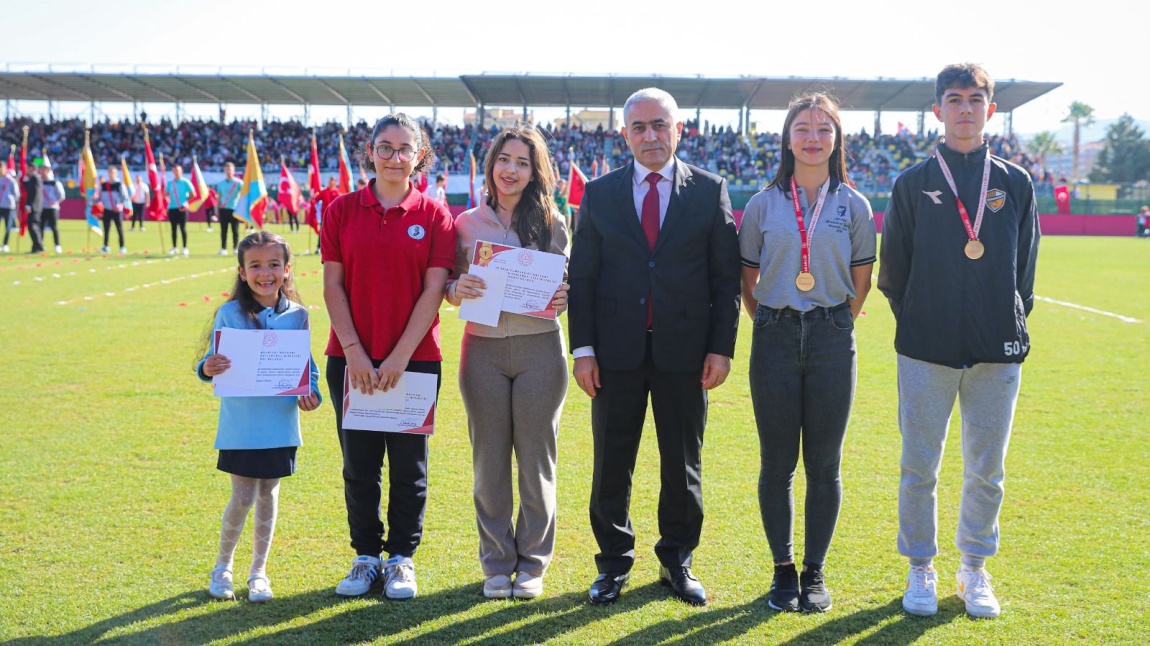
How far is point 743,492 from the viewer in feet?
16.6

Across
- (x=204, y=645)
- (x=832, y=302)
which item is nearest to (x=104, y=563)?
(x=204, y=645)

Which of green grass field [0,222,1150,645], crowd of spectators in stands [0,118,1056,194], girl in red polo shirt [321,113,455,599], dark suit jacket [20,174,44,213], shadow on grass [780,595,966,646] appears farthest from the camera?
crowd of spectators in stands [0,118,1056,194]

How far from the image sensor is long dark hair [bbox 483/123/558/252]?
3721 millimetres

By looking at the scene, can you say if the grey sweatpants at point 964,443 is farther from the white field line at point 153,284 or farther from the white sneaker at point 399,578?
the white field line at point 153,284

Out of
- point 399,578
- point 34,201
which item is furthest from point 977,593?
point 34,201

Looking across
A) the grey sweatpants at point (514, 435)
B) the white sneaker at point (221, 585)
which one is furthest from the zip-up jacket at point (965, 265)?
the white sneaker at point (221, 585)

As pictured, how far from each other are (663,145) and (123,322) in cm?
944

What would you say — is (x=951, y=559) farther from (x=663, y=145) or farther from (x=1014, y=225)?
(x=663, y=145)

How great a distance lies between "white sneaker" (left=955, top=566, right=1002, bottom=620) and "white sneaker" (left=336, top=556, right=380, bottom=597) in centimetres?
244

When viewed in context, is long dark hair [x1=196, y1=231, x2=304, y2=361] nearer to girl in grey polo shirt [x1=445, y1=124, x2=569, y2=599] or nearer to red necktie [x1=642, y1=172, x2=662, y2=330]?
girl in grey polo shirt [x1=445, y1=124, x2=569, y2=599]

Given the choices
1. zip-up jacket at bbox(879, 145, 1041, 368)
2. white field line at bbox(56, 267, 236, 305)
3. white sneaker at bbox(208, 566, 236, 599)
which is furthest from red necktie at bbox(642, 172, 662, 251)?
white field line at bbox(56, 267, 236, 305)

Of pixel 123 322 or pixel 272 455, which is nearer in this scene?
pixel 272 455

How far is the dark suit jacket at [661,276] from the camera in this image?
3.57 meters

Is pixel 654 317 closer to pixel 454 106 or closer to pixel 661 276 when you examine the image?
pixel 661 276
